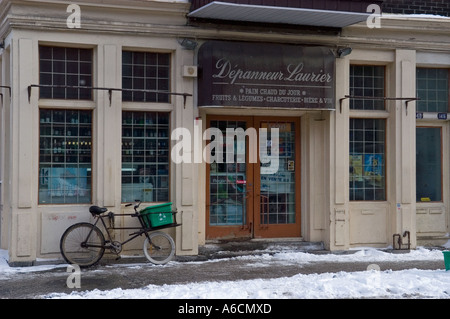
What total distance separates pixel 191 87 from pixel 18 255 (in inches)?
168

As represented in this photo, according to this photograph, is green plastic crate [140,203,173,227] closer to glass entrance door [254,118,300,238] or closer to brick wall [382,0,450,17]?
glass entrance door [254,118,300,238]

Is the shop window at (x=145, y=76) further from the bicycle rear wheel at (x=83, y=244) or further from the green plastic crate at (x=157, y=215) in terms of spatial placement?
the bicycle rear wheel at (x=83, y=244)

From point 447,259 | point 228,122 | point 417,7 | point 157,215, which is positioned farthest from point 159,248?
point 417,7

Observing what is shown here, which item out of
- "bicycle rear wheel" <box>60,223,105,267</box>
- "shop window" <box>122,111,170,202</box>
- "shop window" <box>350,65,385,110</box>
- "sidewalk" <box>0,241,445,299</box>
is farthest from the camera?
"shop window" <box>350,65,385,110</box>

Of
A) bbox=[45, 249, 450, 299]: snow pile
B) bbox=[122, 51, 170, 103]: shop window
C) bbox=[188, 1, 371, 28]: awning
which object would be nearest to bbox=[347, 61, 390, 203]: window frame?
bbox=[188, 1, 371, 28]: awning

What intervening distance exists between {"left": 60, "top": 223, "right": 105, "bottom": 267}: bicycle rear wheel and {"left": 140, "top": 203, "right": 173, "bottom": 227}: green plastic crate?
2.78ft

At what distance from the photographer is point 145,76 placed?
38.8 ft

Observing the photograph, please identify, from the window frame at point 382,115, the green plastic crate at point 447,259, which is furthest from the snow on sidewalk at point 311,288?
the window frame at point 382,115

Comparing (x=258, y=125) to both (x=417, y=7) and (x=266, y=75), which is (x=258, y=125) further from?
(x=417, y=7)

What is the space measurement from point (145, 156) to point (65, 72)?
2.07 meters

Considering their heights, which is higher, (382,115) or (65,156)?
(382,115)

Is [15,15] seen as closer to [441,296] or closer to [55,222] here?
[55,222]

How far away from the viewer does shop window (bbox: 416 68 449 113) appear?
13445mm
